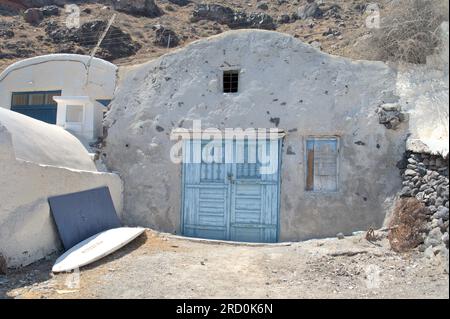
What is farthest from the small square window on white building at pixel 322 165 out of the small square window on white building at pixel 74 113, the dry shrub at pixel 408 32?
the small square window on white building at pixel 74 113

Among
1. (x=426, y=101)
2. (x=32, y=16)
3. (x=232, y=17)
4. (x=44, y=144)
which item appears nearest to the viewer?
(x=426, y=101)

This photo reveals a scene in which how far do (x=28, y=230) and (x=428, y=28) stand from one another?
849 centimetres

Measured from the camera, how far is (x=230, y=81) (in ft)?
30.3

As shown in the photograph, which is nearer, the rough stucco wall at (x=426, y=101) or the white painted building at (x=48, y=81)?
the rough stucco wall at (x=426, y=101)

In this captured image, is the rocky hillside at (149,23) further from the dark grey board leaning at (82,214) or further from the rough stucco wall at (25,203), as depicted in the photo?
the rough stucco wall at (25,203)

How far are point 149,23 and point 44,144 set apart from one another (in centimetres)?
2417

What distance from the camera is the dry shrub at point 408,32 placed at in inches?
340

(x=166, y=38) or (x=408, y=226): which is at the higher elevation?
(x=166, y=38)

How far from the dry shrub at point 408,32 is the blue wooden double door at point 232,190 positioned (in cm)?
331

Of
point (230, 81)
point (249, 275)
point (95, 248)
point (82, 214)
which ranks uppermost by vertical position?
point (230, 81)

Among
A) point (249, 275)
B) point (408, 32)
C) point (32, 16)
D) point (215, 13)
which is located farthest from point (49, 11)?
point (249, 275)

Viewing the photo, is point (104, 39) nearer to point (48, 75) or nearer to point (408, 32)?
point (48, 75)

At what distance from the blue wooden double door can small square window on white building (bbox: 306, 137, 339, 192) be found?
63cm
